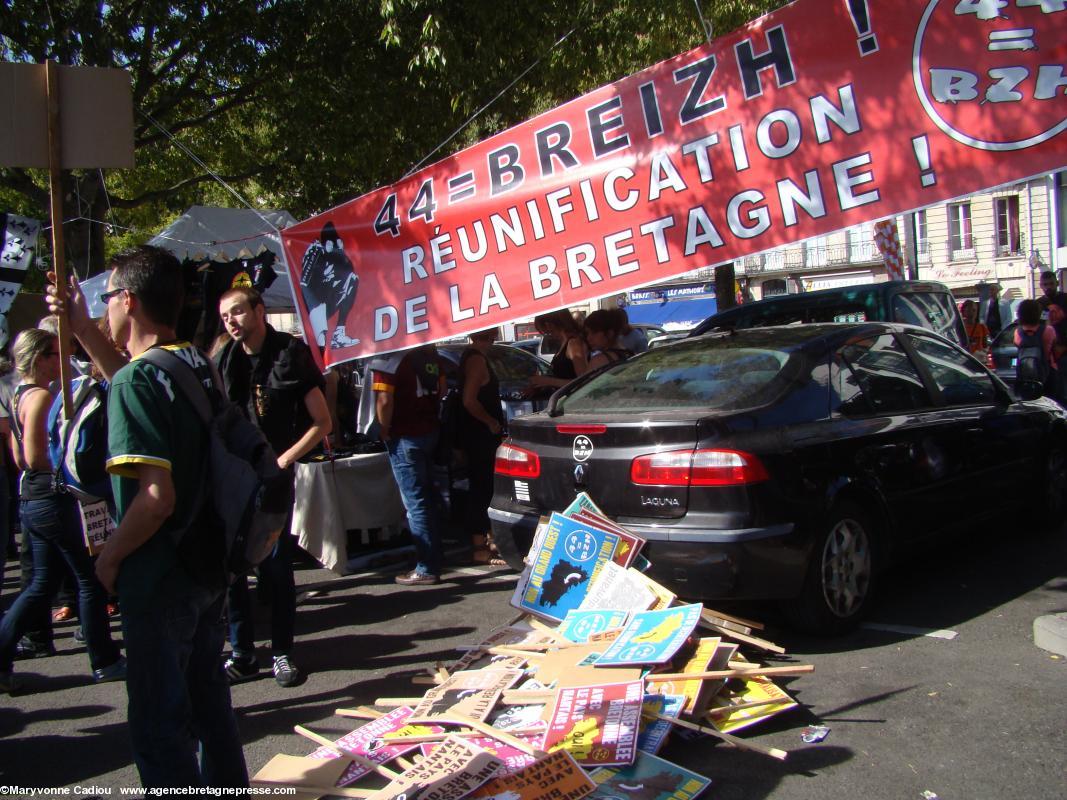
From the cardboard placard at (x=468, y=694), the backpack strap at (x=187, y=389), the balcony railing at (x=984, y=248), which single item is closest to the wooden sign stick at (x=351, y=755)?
the cardboard placard at (x=468, y=694)

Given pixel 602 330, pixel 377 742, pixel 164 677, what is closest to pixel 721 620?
pixel 377 742

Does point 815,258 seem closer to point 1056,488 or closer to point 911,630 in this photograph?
point 1056,488

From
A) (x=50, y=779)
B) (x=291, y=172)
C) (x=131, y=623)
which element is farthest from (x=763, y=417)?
(x=291, y=172)

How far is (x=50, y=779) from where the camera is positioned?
12.3ft

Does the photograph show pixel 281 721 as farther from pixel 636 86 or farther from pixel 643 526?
pixel 636 86

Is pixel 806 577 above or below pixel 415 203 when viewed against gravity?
below

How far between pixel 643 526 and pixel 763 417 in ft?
2.50

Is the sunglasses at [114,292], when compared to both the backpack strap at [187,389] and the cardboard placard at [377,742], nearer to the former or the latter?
the backpack strap at [187,389]

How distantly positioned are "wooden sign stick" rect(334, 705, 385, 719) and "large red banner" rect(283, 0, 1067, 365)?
6.81ft

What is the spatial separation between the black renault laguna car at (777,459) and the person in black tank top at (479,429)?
1.58m

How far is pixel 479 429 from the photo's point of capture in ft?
23.2

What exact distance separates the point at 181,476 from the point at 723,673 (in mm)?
2219

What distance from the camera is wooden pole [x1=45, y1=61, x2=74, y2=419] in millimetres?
3377

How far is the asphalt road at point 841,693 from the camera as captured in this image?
3379 millimetres
